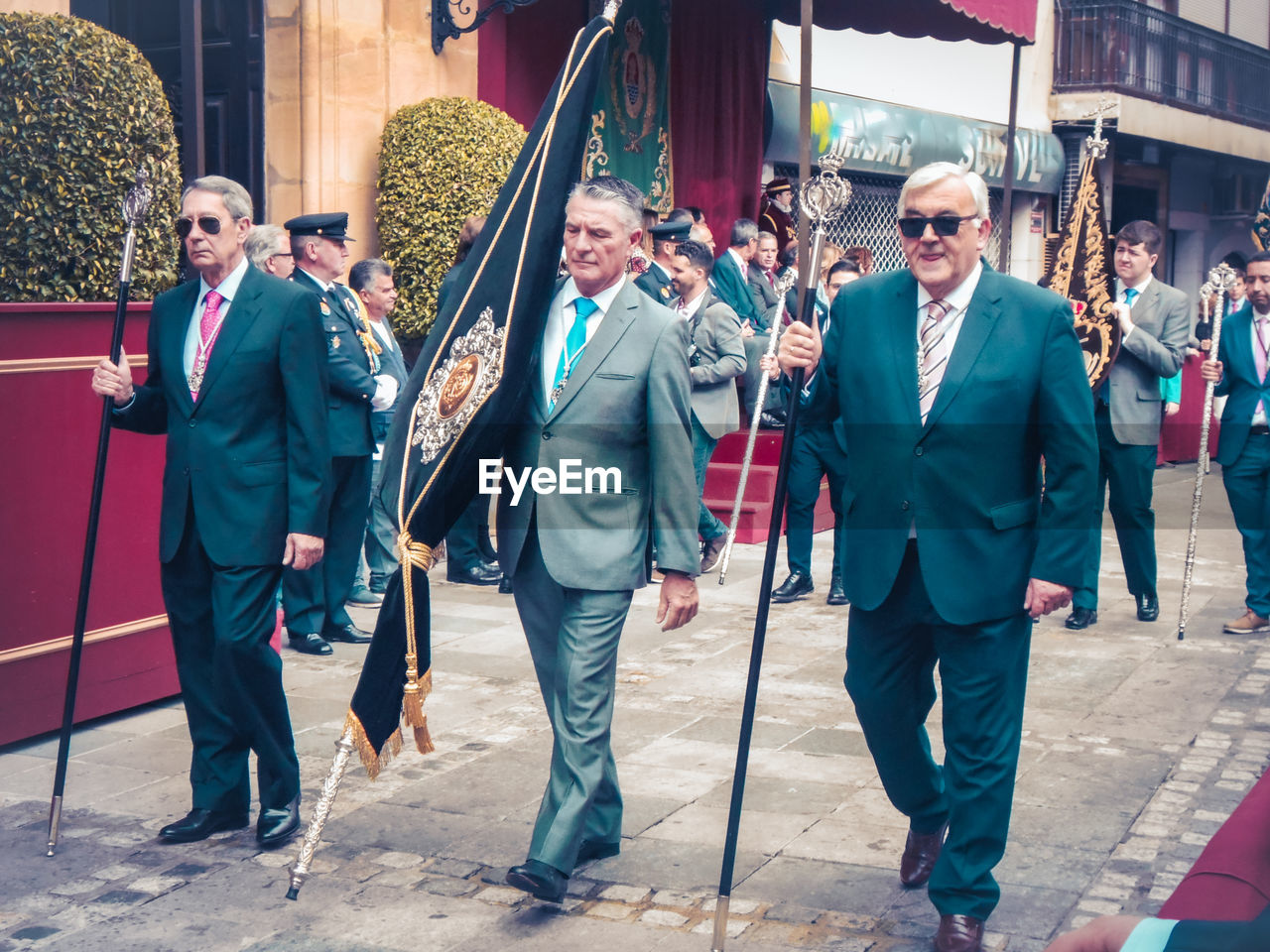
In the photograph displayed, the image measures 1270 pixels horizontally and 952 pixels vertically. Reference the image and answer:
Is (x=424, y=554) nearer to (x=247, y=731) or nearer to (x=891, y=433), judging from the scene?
(x=247, y=731)

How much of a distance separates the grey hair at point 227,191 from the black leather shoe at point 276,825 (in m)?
1.85

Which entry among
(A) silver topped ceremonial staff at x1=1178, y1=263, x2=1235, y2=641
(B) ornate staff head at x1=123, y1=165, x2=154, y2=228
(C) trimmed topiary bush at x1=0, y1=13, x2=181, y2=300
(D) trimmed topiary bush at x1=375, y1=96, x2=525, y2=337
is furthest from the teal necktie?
(D) trimmed topiary bush at x1=375, y1=96, x2=525, y2=337

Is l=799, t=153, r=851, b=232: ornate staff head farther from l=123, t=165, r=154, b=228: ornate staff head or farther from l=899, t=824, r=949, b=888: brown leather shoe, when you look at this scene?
l=123, t=165, r=154, b=228: ornate staff head

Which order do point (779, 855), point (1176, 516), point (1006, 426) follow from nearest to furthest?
point (1006, 426), point (779, 855), point (1176, 516)

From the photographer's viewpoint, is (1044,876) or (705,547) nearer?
(1044,876)

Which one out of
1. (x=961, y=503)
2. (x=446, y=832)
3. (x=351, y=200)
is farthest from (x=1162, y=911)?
(x=351, y=200)

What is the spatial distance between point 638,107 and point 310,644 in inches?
290

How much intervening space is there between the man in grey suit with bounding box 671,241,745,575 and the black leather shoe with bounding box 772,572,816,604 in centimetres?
76

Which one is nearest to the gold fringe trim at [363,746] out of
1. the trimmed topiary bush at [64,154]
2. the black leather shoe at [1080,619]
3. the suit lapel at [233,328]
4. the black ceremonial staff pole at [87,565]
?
the black ceremonial staff pole at [87,565]

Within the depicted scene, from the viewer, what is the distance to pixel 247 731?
4.78m

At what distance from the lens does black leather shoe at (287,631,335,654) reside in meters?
7.40

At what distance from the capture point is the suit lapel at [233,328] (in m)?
4.73

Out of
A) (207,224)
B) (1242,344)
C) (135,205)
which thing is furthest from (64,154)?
(1242,344)

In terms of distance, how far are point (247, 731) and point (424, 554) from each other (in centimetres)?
94
